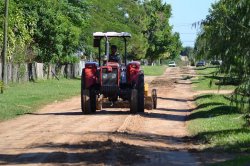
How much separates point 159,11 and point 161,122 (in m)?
102

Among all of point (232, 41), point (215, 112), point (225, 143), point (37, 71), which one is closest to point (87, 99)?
point (215, 112)

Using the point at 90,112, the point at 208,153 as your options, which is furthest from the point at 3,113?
the point at 208,153

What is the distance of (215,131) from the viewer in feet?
57.6

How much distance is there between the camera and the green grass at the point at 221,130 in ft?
48.9

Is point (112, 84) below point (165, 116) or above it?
above

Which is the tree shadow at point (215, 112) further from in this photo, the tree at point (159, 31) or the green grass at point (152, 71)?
the tree at point (159, 31)

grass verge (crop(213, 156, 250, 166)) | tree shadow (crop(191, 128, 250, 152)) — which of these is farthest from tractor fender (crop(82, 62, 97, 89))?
grass verge (crop(213, 156, 250, 166))

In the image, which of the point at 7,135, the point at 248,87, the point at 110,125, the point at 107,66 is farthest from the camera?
the point at 107,66

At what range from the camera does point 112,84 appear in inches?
921

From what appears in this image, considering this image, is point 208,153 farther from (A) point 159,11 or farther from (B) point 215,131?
(A) point 159,11

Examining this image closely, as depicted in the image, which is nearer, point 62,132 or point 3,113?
point 62,132

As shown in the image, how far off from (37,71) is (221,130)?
116 feet

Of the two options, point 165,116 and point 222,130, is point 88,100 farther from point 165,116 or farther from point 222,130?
point 222,130

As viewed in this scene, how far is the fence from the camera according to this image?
4441 centimetres
